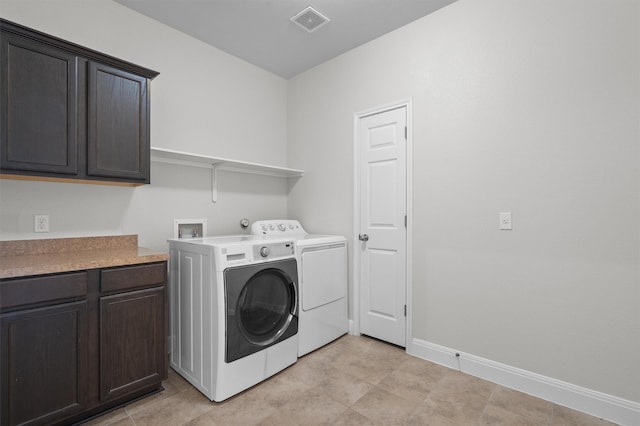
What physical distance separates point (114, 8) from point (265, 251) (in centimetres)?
215

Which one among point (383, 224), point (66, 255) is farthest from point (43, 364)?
point (383, 224)

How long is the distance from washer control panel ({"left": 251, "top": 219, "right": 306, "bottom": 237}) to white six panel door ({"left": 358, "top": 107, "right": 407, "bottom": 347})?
726mm

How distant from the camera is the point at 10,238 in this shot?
6.11ft

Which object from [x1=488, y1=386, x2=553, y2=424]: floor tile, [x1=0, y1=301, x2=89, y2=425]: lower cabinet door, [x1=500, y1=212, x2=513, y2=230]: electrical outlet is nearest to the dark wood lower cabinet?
[x1=0, y1=301, x2=89, y2=425]: lower cabinet door

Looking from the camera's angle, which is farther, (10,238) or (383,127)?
(383,127)

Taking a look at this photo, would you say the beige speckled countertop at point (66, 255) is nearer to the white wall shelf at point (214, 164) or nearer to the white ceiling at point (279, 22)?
the white wall shelf at point (214, 164)

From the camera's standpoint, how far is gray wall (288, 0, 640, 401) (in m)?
1.69

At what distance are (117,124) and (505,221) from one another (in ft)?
8.77

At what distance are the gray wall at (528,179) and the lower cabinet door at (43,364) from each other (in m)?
2.27

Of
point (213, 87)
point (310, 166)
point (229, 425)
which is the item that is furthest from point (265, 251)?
point (213, 87)

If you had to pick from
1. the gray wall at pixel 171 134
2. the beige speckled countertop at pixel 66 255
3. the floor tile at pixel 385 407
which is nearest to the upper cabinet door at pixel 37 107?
the gray wall at pixel 171 134

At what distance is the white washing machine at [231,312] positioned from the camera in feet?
6.11

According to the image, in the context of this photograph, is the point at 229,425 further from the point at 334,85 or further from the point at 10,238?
the point at 334,85

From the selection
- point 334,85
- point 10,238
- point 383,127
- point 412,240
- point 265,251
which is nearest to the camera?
point 10,238
